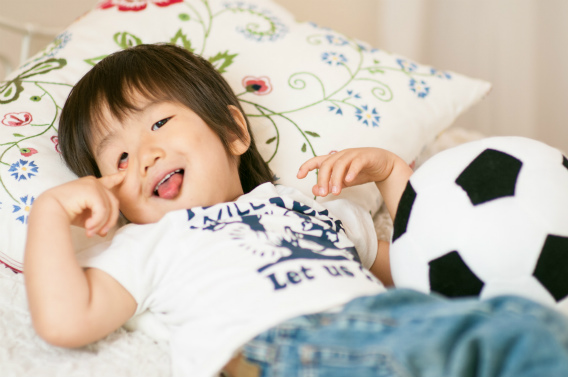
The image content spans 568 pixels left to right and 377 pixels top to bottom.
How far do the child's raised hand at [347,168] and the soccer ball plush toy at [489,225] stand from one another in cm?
16

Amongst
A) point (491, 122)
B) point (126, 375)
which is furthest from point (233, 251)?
point (491, 122)

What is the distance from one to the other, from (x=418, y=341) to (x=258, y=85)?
0.75 metres

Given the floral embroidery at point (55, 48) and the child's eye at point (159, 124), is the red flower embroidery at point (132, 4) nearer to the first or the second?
the floral embroidery at point (55, 48)

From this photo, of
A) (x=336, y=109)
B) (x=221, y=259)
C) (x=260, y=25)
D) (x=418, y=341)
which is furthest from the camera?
(x=260, y=25)

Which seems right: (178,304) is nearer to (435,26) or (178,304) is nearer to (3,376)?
(3,376)

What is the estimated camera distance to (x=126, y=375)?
2.17ft

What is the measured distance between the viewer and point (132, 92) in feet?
2.87

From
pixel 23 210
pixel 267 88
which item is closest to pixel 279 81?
pixel 267 88

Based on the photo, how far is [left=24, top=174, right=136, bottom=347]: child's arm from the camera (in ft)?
2.14

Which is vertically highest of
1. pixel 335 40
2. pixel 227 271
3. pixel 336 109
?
pixel 335 40

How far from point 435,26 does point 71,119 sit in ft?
5.02

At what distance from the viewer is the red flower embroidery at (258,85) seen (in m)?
1.13

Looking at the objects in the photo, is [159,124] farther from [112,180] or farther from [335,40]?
[335,40]

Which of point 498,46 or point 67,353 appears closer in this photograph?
point 67,353
